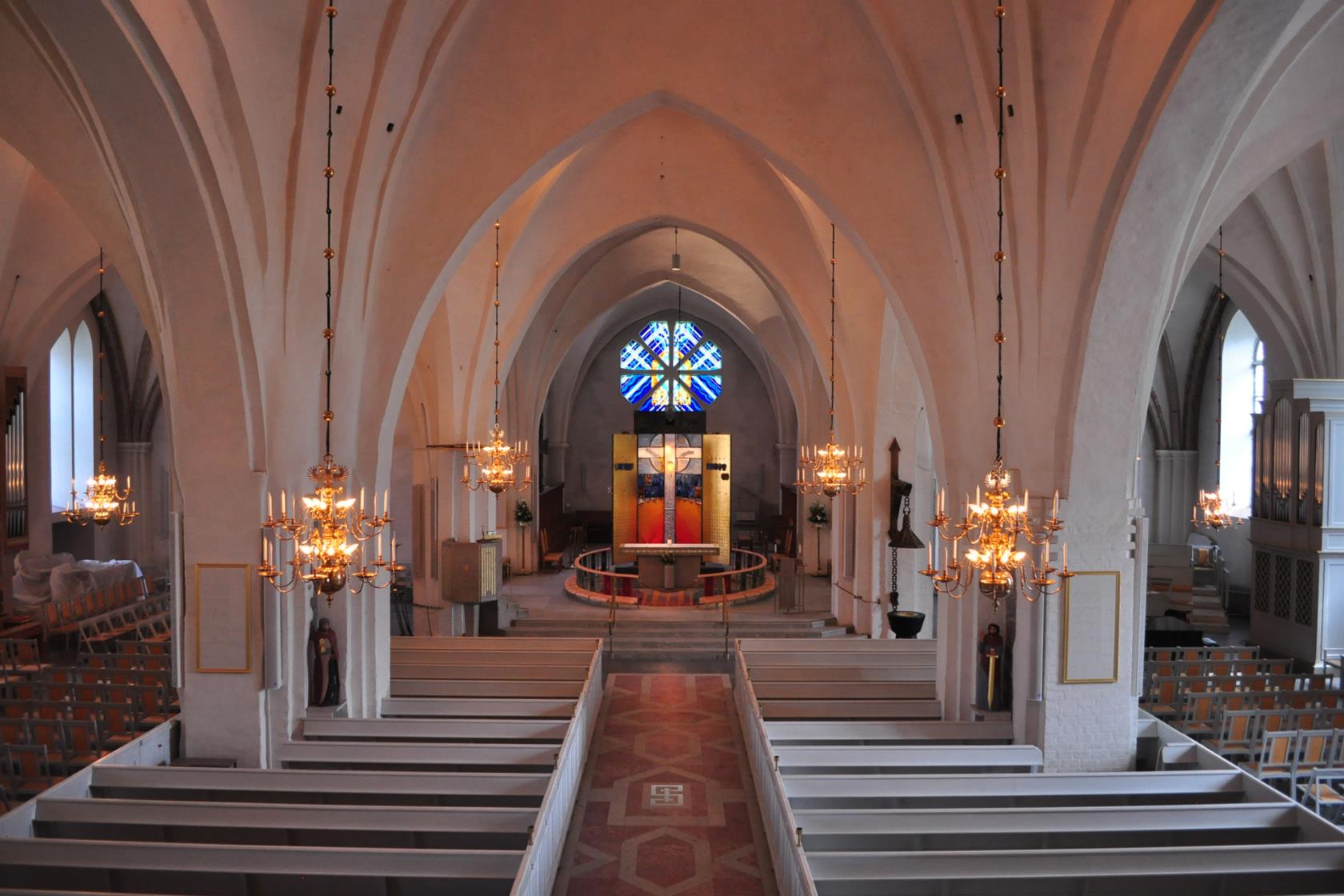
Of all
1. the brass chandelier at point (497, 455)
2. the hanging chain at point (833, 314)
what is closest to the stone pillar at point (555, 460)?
the brass chandelier at point (497, 455)

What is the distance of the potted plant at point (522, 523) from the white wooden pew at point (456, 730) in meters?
17.9

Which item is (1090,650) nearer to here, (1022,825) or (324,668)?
(1022,825)

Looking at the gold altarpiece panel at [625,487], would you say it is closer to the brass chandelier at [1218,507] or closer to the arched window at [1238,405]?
the brass chandelier at [1218,507]

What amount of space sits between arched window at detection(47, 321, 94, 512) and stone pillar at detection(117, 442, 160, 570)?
1.06 metres

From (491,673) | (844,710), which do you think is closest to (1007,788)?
(844,710)

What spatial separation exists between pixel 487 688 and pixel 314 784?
13.9 ft

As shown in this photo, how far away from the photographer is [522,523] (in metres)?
29.0

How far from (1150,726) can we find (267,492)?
406 inches

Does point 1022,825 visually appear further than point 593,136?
No

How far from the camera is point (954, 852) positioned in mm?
6789

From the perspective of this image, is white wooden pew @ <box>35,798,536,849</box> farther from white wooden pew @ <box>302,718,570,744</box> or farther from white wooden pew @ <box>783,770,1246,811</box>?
white wooden pew @ <box>783,770,1246,811</box>

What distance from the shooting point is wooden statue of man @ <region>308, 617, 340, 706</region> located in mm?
11609

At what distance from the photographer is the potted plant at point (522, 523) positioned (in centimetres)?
2867

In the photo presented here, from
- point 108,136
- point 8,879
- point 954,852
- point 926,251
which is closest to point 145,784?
point 8,879
